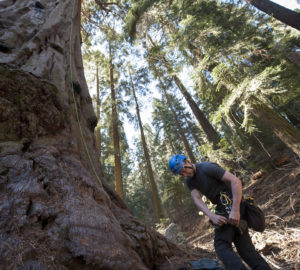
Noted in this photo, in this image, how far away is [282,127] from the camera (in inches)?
226

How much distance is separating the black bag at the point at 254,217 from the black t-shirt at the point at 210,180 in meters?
0.31

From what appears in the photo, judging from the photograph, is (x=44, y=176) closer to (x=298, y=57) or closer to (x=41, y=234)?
(x=41, y=234)

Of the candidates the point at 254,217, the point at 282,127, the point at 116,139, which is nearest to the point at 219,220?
the point at 254,217

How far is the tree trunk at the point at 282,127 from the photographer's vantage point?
560 centimetres

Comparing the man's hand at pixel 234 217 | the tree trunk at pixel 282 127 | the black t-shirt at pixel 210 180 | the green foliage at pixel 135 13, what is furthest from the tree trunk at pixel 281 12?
the man's hand at pixel 234 217

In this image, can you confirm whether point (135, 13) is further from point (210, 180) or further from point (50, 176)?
point (50, 176)

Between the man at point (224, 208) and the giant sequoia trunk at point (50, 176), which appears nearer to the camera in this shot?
the giant sequoia trunk at point (50, 176)

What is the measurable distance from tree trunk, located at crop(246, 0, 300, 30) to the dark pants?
8314 millimetres

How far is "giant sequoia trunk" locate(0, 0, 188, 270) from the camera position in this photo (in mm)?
1476

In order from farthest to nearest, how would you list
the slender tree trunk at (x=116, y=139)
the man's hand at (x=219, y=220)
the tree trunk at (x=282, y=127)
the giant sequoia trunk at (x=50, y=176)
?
the slender tree trunk at (x=116, y=139) < the tree trunk at (x=282, y=127) < the man's hand at (x=219, y=220) < the giant sequoia trunk at (x=50, y=176)

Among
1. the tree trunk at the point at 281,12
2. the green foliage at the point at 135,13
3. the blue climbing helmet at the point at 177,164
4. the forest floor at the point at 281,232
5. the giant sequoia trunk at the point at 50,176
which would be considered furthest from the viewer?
the green foliage at the point at 135,13

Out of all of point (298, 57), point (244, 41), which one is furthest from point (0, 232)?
point (298, 57)

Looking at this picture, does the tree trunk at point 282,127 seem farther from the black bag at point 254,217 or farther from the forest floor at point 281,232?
the black bag at point 254,217

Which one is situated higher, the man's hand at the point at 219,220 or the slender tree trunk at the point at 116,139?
the slender tree trunk at the point at 116,139
